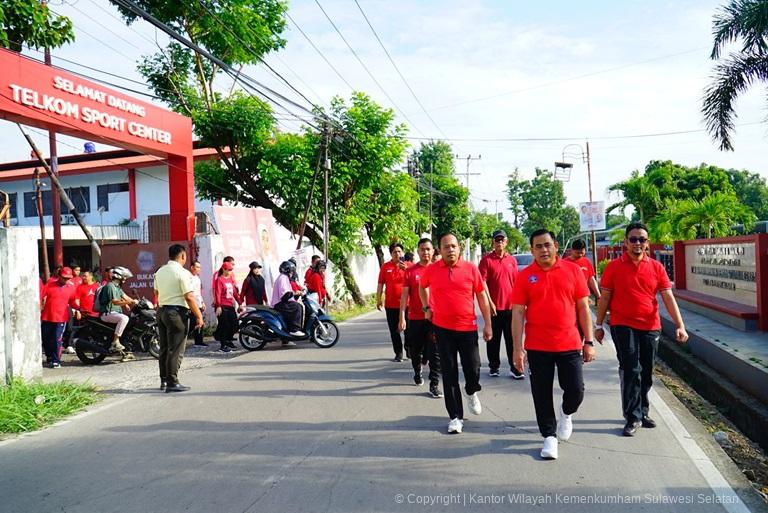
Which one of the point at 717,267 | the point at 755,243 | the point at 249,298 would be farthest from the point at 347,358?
the point at 717,267

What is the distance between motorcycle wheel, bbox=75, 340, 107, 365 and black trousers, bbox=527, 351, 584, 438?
7.87m

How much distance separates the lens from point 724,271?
13211 mm

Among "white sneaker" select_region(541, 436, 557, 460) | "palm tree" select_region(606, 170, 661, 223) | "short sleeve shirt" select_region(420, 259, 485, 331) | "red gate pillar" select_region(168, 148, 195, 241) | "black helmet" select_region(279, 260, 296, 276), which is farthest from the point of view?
"palm tree" select_region(606, 170, 661, 223)

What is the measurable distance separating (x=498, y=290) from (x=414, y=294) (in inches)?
51.0

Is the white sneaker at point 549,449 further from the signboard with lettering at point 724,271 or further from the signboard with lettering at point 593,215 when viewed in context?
the signboard with lettering at point 593,215

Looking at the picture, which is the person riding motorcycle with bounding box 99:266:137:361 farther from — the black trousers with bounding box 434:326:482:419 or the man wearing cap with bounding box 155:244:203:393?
the black trousers with bounding box 434:326:482:419

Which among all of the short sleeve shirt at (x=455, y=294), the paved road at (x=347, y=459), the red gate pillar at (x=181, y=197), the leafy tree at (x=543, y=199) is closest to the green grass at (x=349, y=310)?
the red gate pillar at (x=181, y=197)

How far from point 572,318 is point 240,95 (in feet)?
53.6

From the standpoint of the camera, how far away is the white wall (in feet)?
25.4

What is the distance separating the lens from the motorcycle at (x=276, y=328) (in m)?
11.5

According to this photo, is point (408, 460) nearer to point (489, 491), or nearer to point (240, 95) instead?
point (489, 491)

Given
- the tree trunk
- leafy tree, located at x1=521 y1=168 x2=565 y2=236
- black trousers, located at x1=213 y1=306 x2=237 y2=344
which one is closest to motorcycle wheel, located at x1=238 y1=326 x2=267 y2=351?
black trousers, located at x1=213 y1=306 x2=237 y2=344

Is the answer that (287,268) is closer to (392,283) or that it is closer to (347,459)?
(392,283)

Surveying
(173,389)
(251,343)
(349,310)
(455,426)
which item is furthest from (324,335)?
(349,310)
